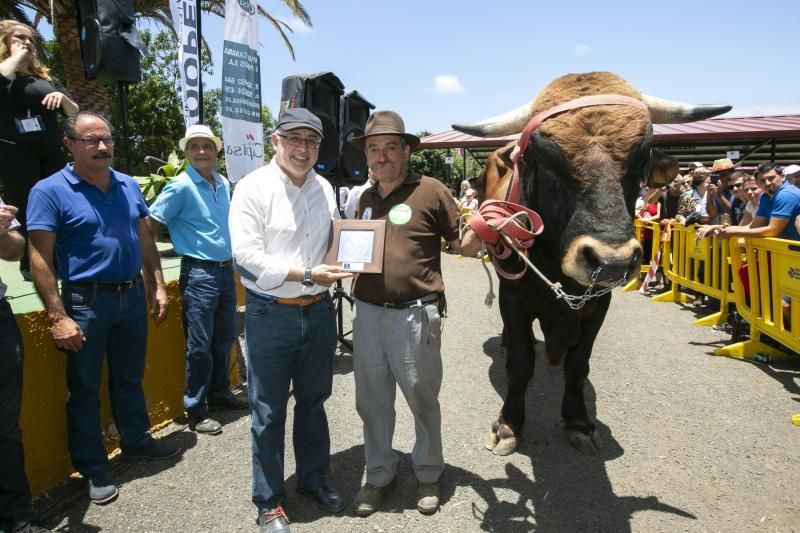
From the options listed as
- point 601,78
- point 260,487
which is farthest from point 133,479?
point 601,78

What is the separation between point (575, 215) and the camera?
2381 mm

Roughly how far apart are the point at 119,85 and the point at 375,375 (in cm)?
456

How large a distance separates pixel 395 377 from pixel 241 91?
4128mm

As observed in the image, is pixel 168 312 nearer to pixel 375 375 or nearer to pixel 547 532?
pixel 375 375

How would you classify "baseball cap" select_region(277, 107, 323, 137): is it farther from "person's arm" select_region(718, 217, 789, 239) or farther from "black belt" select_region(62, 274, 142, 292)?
"person's arm" select_region(718, 217, 789, 239)

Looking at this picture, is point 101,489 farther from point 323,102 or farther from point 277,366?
point 323,102

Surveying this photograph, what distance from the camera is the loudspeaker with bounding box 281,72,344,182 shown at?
5.14m

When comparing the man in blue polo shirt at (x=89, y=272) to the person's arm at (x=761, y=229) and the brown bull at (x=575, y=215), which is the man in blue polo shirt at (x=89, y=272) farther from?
the person's arm at (x=761, y=229)

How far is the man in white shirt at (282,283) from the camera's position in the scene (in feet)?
8.12

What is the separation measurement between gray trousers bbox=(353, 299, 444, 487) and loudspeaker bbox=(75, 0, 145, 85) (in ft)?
13.1

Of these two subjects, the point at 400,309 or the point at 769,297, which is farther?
the point at 769,297

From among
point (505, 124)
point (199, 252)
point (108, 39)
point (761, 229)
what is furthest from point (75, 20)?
point (761, 229)

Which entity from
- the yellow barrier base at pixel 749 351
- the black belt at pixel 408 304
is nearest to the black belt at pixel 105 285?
the black belt at pixel 408 304

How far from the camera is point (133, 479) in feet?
10.3
